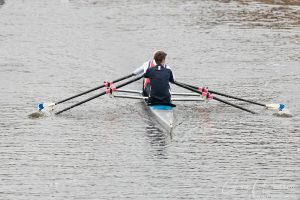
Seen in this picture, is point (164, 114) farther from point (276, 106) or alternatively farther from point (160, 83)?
point (276, 106)

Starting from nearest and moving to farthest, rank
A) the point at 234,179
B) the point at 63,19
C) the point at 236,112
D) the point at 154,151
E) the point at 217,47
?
the point at 234,179
the point at 154,151
the point at 236,112
the point at 217,47
the point at 63,19

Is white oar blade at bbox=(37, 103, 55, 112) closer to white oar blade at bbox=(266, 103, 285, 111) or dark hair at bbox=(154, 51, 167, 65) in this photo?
dark hair at bbox=(154, 51, 167, 65)

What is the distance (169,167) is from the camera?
1947 cm

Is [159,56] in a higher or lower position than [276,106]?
higher

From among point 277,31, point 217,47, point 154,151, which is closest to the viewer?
point 154,151

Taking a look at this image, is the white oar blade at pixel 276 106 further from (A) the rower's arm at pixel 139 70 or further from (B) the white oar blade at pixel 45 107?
(B) the white oar blade at pixel 45 107

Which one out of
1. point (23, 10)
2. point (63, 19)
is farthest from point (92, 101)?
point (23, 10)

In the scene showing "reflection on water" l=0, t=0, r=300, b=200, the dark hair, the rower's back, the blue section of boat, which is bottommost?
"reflection on water" l=0, t=0, r=300, b=200

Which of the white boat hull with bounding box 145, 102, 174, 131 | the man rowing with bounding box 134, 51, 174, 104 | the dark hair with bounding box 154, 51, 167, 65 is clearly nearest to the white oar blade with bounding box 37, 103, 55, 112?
the white boat hull with bounding box 145, 102, 174, 131

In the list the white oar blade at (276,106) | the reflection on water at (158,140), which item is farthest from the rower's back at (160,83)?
the white oar blade at (276,106)

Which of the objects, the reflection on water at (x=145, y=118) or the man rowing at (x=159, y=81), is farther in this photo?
the man rowing at (x=159, y=81)

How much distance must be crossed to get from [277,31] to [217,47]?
623 centimetres

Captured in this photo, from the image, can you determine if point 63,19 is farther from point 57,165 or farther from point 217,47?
point 57,165

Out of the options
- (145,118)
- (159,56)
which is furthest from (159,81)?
(145,118)
